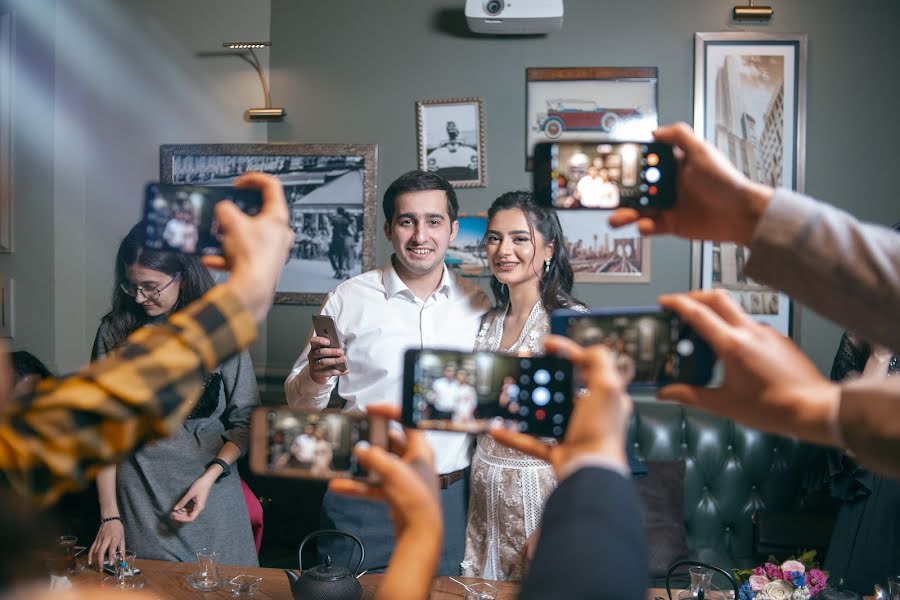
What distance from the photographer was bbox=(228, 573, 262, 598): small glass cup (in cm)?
188

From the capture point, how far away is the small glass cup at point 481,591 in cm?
179

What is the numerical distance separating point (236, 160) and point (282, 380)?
113 cm

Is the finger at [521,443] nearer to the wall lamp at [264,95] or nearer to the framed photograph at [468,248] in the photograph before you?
the framed photograph at [468,248]

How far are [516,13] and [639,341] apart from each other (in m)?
2.56

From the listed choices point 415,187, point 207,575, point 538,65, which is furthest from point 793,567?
point 538,65

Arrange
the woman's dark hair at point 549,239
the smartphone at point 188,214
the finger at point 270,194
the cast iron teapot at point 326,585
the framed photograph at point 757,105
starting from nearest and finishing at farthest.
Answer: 1. the finger at point 270,194
2. the smartphone at point 188,214
3. the cast iron teapot at point 326,585
4. the woman's dark hair at point 549,239
5. the framed photograph at point 757,105

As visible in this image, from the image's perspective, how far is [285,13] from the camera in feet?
11.9

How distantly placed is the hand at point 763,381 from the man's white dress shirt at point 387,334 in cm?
157

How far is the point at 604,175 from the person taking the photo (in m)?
1.22

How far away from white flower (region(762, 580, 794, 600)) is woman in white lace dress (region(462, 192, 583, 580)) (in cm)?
66

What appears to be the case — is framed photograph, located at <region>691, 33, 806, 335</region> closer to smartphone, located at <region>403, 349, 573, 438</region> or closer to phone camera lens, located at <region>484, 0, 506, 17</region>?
phone camera lens, located at <region>484, 0, 506, 17</region>

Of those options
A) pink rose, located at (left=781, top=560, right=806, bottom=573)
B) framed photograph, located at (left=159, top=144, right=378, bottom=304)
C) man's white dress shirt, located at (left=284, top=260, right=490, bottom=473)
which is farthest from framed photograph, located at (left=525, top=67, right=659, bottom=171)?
pink rose, located at (left=781, top=560, right=806, bottom=573)

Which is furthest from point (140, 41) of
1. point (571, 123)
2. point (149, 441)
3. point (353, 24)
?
point (149, 441)

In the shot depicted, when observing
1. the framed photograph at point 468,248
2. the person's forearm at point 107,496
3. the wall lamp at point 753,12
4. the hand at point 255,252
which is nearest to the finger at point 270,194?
the hand at point 255,252
